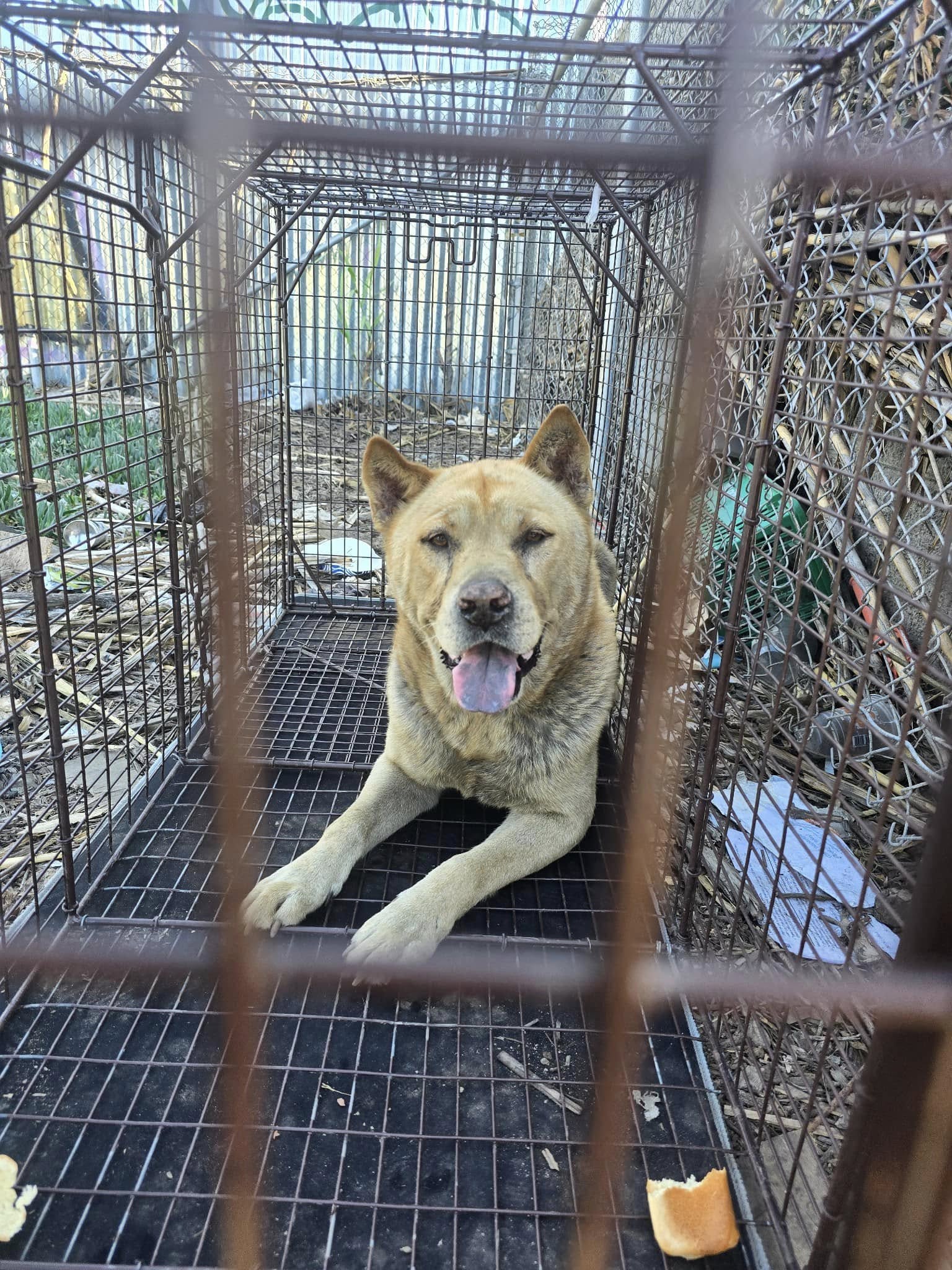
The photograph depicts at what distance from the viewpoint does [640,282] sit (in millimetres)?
3258

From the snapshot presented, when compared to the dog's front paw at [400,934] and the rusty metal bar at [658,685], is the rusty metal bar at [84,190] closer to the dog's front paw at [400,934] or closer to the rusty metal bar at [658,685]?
the rusty metal bar at [658,685]

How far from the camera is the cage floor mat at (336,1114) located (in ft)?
5.60

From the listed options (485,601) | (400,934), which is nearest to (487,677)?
(485,601)

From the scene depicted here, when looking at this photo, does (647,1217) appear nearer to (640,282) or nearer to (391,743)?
(391,743)

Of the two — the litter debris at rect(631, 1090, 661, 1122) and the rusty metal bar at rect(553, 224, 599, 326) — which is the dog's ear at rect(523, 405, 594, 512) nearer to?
the rusty metal bar at rect(553, 224, 599, 326)

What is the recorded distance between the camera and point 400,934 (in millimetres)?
2311

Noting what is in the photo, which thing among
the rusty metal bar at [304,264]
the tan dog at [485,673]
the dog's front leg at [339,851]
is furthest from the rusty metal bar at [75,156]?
the rusty metal bar at [304,264]

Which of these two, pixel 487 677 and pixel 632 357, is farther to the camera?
pixel 632 357

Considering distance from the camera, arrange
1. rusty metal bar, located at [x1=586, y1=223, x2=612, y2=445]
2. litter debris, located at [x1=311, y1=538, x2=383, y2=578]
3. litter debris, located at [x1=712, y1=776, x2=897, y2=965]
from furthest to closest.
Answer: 1. litter debris, located at [x1=311, y1=538, x2=383, y2=578]
2. rusty metal bar, located at [x1=586, y1=223, x2=612, y2=445]
3. litter debris, located at [x1=712, y1=776, x2=897, y2=965]

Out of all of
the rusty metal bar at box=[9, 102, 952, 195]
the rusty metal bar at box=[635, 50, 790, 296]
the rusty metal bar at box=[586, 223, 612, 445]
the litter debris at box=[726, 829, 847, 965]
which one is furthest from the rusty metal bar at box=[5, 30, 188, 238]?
the rusty metal bar at box=[586, 223, 612, 445]

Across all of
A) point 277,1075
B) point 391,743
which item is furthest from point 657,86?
point 277,1075

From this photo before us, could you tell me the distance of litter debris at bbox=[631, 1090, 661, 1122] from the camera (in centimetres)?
203

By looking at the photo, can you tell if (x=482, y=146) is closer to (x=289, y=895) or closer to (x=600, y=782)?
(x=289, y=895)

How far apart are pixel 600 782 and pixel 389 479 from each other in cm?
156
